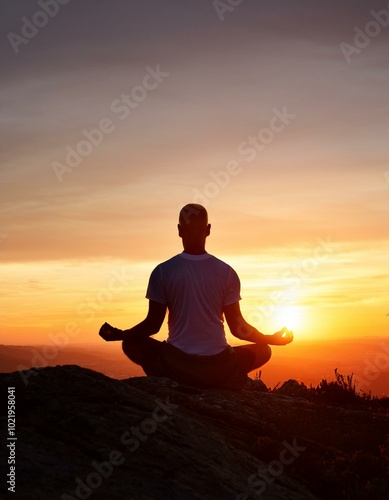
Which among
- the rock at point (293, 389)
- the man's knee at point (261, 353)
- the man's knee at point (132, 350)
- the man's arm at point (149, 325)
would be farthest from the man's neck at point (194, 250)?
the rock at point (293, 389)

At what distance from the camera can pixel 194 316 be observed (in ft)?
35.7

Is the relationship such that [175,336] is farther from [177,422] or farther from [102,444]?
[102,444]

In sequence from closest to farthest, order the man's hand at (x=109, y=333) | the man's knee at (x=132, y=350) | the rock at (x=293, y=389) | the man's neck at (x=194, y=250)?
1. the man's hand at (x=109, y=333)
2. the man's neck at (x=194, y=250)
3. the man's knee at (x=132, y=350)
4. the rock at (x=293, y=389)

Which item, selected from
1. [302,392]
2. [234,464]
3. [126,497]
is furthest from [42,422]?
[302,392]

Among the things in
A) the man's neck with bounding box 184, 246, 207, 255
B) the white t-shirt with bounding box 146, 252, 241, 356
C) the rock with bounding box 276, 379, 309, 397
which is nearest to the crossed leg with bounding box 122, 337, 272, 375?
the white t-shirt with bounding box 146, 252, 241, 356

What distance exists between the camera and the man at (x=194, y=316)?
35.7ft

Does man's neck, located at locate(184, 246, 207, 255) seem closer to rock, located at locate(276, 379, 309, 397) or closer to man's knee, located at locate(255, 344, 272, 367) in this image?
man's knee, located at locate(255, 344, 272, 367)

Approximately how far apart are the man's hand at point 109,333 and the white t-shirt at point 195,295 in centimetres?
79

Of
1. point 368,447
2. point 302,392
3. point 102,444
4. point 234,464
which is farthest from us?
point 302,392

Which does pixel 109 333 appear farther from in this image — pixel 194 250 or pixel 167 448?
pixel 167 448

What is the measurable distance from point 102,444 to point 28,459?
0.85 metres

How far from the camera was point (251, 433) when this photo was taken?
937 centimetres

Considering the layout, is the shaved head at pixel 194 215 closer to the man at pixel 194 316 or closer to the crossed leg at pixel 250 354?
the man at pixel 194 316

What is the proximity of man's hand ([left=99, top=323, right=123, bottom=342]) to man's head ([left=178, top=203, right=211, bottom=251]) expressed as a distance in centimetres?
179
